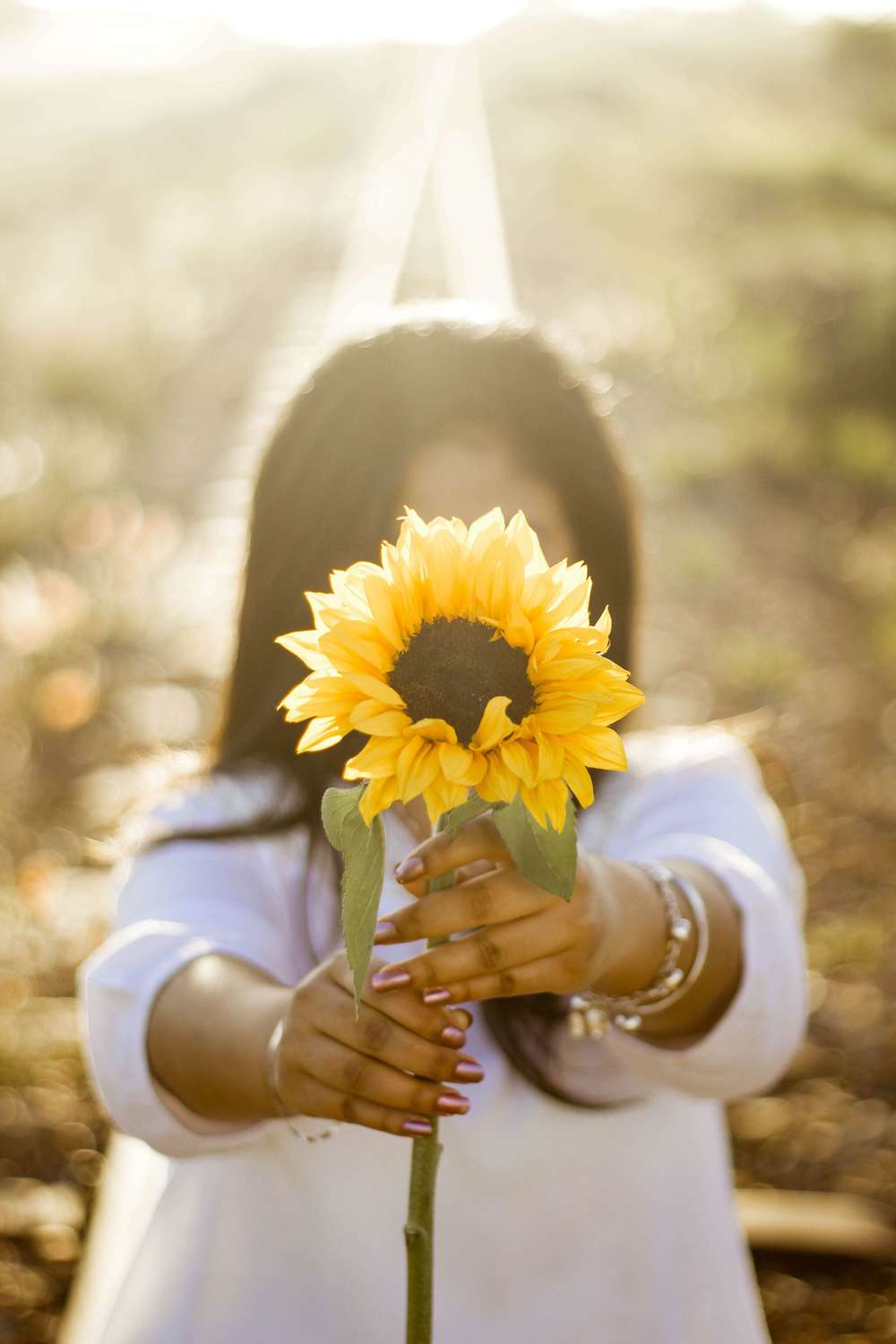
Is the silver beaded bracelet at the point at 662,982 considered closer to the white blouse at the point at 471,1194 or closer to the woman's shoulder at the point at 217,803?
the white blouse at the point at 471,1194

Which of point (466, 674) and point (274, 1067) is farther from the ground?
point (466, 674)

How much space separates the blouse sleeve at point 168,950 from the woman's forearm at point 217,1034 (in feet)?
0.05

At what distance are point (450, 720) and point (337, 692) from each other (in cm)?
8

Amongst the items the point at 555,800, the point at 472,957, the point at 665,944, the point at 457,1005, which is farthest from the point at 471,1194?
the point at 555,800

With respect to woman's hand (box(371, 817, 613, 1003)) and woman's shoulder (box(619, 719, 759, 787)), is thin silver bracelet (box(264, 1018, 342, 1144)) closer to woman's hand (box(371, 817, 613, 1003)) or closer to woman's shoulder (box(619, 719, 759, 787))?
woman's hand (box(371, 817, 613, 1003))

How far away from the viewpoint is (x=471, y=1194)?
1838mm

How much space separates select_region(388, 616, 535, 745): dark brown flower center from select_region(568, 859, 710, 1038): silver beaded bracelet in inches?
20.6

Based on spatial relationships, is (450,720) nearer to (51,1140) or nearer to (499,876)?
(499,876)

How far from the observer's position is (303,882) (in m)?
1.97

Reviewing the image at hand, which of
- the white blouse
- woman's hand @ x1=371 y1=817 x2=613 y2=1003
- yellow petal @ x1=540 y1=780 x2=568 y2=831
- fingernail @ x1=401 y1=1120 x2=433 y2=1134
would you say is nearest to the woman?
the white blouse

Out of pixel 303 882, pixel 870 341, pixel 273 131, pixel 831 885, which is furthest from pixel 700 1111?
pixel 273 131

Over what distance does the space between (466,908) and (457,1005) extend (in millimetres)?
396

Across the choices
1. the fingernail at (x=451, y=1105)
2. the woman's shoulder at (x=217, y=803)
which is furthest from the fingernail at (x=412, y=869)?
the woman's shoulder at (x=217, y=803)

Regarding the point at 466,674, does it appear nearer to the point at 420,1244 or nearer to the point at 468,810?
the point at 468,810
